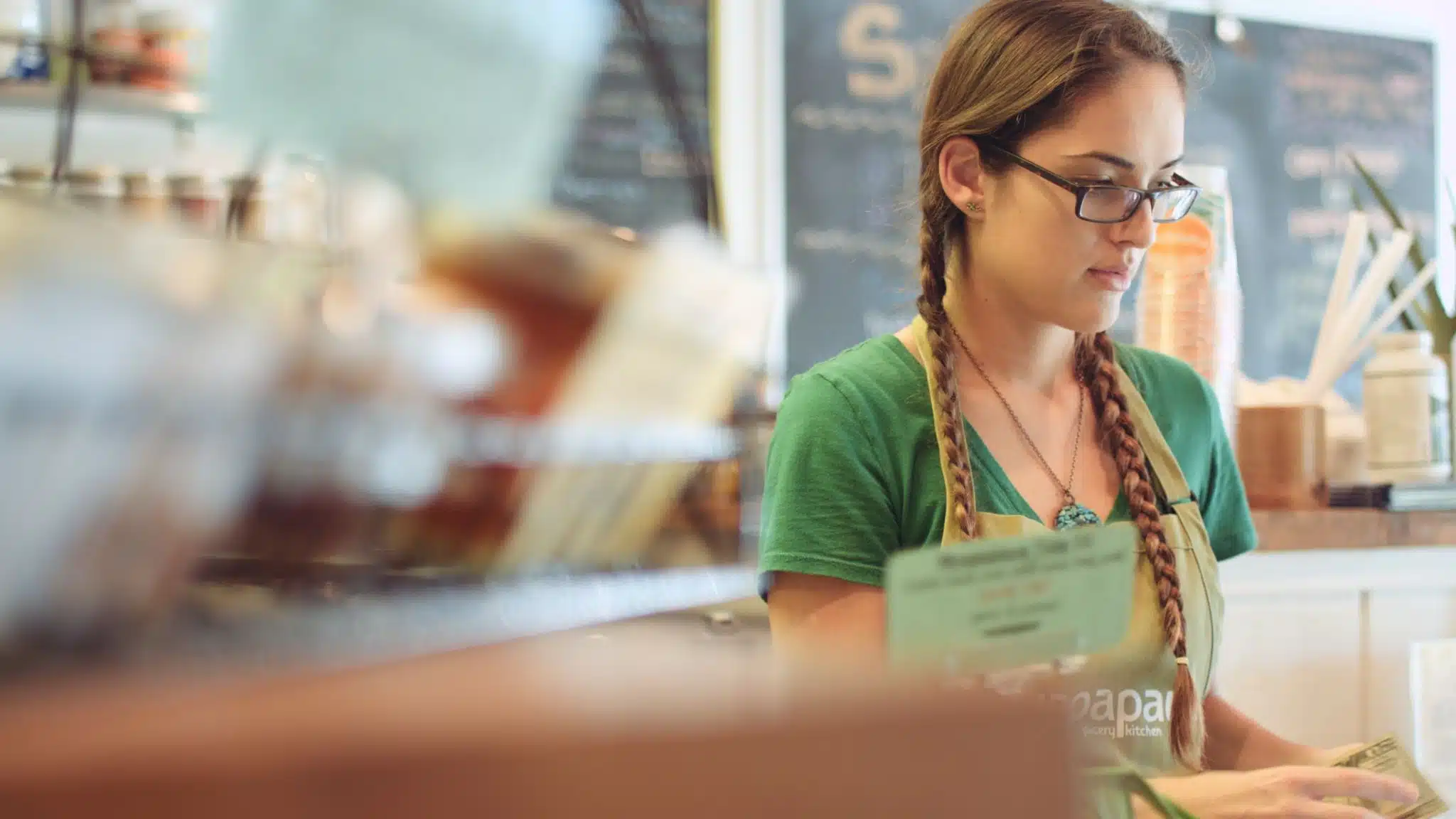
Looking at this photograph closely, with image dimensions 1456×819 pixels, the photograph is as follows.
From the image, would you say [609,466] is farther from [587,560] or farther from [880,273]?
[880,273]

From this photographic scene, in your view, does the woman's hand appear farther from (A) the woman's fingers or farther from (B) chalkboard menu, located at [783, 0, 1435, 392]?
(B) chalkboard menu, located at [783, 0, 1435, 392]

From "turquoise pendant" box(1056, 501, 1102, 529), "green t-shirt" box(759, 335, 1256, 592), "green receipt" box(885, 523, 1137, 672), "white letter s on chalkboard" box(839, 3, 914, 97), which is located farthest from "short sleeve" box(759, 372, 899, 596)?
"white letter s on chalkboard" box(839, 3, 914, 97)

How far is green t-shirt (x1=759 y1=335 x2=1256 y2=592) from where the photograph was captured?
3.33ft

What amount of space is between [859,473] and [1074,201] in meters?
0.27

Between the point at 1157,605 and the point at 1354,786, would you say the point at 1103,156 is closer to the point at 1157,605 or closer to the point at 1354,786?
the point at 1157,605

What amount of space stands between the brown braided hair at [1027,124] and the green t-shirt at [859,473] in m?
0.02

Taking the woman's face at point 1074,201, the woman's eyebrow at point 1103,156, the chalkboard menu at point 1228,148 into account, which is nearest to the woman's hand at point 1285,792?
the woman's face at point 1074,201

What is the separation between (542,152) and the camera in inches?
8.7

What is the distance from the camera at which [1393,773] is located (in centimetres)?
107

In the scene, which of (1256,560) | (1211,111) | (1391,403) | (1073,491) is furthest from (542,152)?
(1211,111)

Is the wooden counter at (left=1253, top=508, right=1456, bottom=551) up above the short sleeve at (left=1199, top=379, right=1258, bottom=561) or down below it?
below

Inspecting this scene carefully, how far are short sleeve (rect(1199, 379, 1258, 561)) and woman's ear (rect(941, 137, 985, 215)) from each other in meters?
0.32

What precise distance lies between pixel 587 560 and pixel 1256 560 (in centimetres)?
155

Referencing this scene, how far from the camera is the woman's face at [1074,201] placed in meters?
1.05
